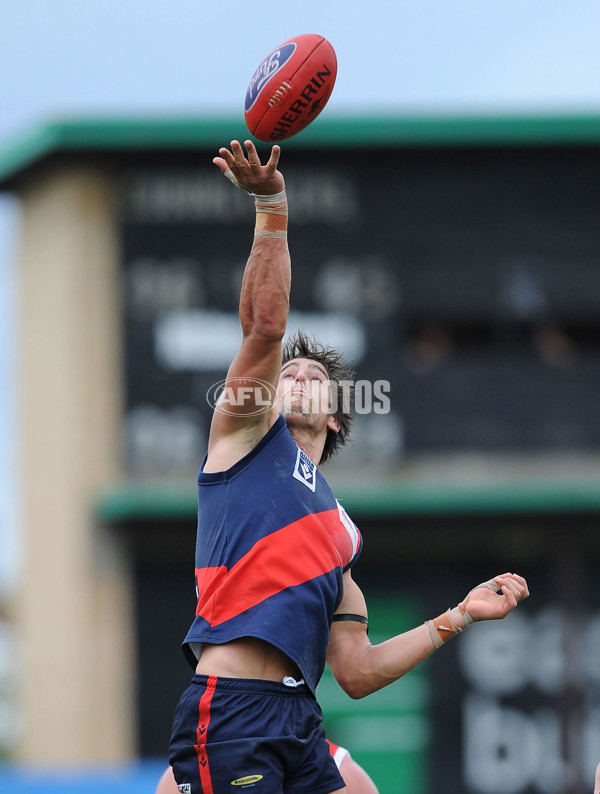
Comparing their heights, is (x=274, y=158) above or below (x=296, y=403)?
above

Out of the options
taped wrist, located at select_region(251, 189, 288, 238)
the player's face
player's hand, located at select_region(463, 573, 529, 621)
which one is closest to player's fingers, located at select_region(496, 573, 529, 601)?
player's hand, located at select_region(463, 573, 529, 621)

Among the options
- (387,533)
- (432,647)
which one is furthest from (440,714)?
(432,647)

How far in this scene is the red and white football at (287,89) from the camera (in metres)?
4.91

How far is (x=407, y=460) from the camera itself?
14.2 metres

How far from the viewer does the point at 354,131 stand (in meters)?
14.4

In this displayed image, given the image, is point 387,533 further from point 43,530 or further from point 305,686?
point 305,686

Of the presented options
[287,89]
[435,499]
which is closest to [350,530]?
[287,89]

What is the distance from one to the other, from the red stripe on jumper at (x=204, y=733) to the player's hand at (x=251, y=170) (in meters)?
1.71

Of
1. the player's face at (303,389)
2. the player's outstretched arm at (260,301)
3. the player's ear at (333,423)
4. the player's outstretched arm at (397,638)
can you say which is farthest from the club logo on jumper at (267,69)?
the player's outstretched arm at (397,638)

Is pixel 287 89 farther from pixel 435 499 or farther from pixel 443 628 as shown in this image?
pixel 435 499

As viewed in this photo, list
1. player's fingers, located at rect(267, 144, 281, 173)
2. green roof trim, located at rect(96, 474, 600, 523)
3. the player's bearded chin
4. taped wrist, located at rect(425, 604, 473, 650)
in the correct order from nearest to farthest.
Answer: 1. player's fingers, located at rect(267, 144, 281, 173)
2. taped wrist, located at rect(425, 604, 473, 650)
3. the player's bearded chin
4. green roof trim, located at rect(96, 474, 600, 523)

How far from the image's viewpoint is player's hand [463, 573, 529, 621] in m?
4.71

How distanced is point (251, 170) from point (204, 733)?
1.94 meters

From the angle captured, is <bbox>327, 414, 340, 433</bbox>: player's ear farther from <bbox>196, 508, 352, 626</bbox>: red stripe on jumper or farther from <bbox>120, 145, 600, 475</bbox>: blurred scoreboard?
<bbox>120, 145, 600, 475</bbox>: blurred scoreboard
